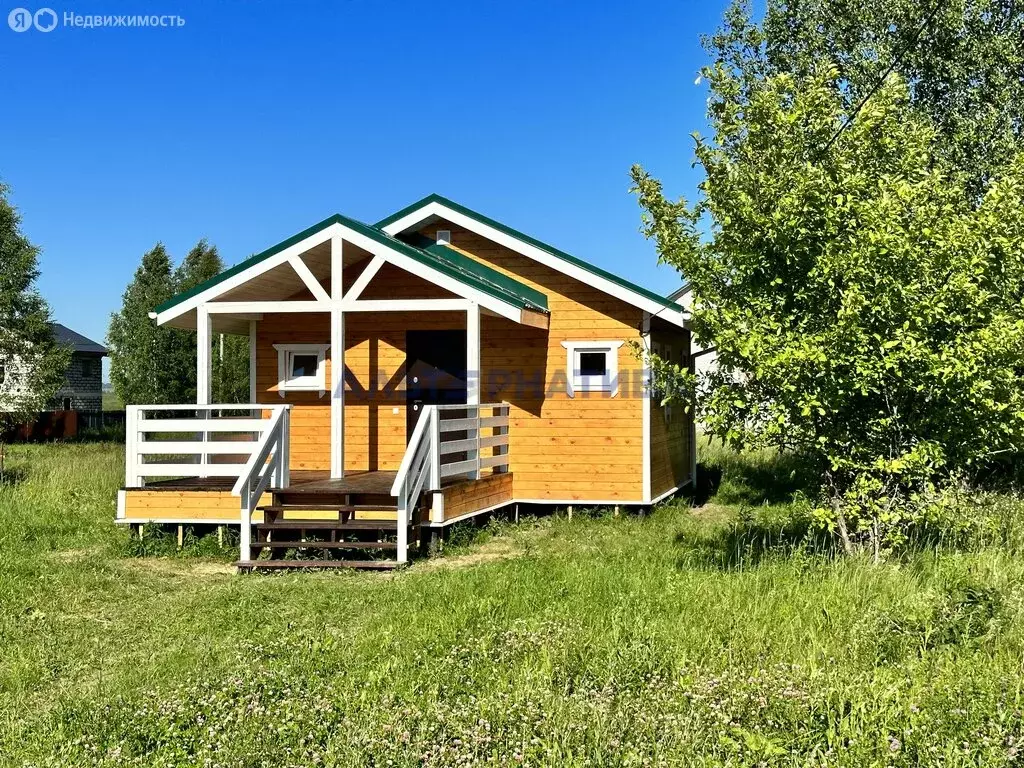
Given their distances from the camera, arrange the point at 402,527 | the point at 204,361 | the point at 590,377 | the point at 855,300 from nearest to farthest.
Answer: the point at 855,300 < the point at 402,527 < the point at 204,361 < the point at 590,377

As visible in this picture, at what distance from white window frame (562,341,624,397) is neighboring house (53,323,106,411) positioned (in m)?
32.5

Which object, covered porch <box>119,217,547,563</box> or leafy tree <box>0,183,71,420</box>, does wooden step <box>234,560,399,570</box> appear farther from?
leafy tree <box>0,183,71,420</box>

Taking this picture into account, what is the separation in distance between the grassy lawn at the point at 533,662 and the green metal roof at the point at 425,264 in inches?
148

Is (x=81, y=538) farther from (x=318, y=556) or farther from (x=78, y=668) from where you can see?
(x=78, y=668)

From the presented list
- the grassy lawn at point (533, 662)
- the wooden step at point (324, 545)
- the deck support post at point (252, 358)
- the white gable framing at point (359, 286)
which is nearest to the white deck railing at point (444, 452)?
the wooden step at point (324, 545)

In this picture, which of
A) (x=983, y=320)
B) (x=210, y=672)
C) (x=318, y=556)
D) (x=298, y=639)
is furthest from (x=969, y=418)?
(x=318, y=556)

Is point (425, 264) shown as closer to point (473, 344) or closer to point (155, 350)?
point (473, 344)

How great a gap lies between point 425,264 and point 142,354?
82.0 feet

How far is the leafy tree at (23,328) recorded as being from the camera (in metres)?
27.3

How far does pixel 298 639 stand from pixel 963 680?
13.8 feet

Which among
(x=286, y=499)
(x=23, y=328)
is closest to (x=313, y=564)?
(x=286, y=499)

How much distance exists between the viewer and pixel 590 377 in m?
13.4

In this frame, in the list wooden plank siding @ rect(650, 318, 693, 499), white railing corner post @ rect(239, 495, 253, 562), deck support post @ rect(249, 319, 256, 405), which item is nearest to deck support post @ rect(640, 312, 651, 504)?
wooden plank siding @ rect(650, 318, 693, 499)

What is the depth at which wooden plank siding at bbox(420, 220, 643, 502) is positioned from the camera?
1323 centimetres
